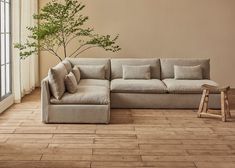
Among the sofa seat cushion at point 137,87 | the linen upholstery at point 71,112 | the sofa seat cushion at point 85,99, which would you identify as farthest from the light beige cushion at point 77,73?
the linen upholstery at point 71,112

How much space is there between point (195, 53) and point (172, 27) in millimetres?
756

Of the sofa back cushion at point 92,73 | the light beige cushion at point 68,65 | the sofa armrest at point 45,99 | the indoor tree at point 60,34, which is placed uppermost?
the indoor tree at point 60,34

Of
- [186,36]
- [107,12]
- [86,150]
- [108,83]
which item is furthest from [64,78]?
[186,36]

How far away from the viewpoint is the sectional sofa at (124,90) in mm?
5855

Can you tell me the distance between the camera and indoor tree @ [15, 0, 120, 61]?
7.56 m

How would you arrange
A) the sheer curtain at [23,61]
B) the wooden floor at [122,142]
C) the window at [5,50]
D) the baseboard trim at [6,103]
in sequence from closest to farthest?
the wooden floor at [122,142], the baseboard trim at [6,103], the window at [5,50], the sheer curtain at [23,61]

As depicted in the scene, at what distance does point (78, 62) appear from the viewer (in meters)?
7.71

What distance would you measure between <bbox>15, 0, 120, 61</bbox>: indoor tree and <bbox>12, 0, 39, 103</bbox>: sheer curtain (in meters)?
0.15

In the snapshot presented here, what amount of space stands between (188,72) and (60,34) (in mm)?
2722

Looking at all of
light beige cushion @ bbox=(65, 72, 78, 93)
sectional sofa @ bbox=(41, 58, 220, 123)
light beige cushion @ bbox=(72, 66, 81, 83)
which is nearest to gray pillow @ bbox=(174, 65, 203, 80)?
sectional sofa @ bbox=(41, 58, 220, 123)

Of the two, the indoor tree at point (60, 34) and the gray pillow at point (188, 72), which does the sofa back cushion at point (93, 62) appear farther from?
the gray pillow at point (188, 72)

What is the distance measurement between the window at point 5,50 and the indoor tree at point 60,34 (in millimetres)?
206

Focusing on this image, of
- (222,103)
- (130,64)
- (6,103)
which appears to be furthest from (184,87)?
(6,103)

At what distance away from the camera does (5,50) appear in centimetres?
700
